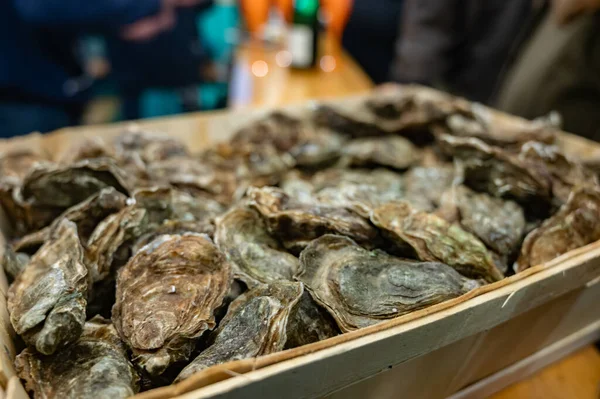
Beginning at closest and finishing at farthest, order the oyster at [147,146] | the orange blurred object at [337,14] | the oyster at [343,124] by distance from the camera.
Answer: the oyster at [147,146]
the oyster at [343,124]
the orange blurred object at [337,14]

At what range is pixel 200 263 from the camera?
0.70 metres

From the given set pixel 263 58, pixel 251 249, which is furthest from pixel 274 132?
pixel 263 58

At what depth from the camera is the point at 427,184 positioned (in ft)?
3.43

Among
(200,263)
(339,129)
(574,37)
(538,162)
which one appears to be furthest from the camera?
(574,37)

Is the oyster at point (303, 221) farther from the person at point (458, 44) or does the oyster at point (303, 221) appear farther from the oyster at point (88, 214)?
the person at point (458, 44)

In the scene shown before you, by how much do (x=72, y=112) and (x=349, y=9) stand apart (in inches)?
72.1

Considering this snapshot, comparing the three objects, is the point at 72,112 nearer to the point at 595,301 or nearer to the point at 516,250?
the point at 516,250

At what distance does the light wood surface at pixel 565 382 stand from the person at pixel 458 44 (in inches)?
54.3

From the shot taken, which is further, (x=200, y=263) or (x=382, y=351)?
(x=200, y=263)

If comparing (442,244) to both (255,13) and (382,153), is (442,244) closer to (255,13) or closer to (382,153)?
(382,153)

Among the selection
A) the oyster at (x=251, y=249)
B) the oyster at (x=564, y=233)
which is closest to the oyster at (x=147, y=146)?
the oyster at (x=251, y=249)

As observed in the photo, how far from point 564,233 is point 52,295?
89 cm

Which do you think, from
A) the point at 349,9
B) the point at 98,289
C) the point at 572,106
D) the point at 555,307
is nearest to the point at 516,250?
the point at 555,307

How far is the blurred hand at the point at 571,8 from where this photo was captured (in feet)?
4.69
